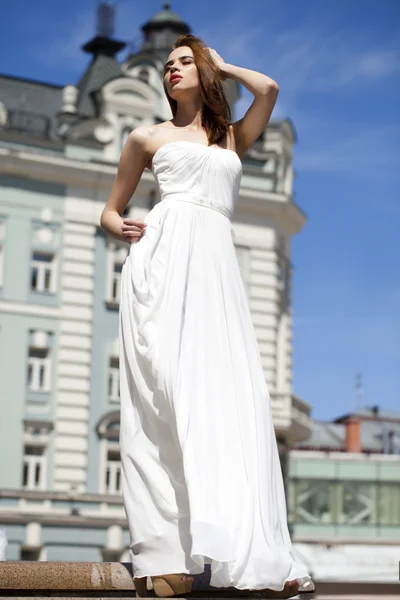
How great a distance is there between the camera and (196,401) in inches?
194

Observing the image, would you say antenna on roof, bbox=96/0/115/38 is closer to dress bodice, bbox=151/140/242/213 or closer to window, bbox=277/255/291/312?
window, bbox=277/255/291/312

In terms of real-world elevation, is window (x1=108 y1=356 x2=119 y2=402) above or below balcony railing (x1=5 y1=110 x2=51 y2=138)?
below

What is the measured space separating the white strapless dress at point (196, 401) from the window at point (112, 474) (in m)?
24.5

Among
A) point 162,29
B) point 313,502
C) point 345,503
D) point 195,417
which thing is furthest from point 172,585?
point 345,503

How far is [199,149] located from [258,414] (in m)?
1.25

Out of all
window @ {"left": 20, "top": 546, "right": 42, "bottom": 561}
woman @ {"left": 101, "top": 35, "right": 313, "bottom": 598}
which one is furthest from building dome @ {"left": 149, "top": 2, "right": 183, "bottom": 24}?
woman @ {"left": 101, "top": 35, "right": 313, "bottom": 598}

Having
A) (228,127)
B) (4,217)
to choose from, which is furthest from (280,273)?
(228,127)

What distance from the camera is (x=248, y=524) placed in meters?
4.69

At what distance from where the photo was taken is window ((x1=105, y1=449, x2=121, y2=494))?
96.6 ft

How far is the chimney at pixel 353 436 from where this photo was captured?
64.0 meters

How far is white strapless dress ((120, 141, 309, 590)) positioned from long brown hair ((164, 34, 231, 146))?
0.18m

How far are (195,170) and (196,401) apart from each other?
3.59ft

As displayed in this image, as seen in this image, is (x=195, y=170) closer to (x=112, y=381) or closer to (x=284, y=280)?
(x=112, y=381)

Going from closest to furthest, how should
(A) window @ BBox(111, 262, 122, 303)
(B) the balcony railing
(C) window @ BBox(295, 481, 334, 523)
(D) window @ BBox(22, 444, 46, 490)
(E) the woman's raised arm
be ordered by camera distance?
(E) the woman's raised arm
(D) window @ BBox(22, 444, 46, 490)
(A) window @ BBox(111, 262, 122, 303)
(B) the balcony railing
(C) window @ BBox(295, 481, 334, 523)
